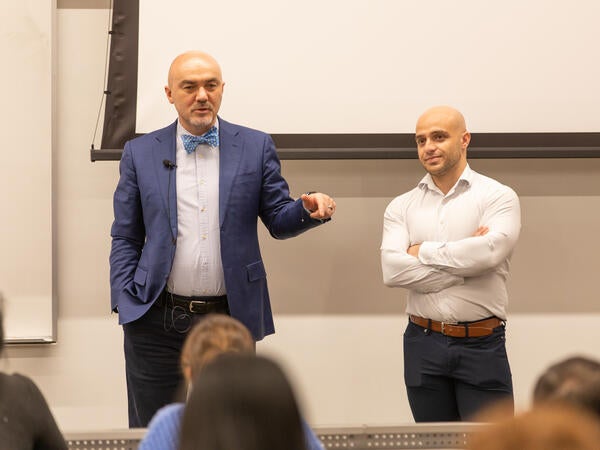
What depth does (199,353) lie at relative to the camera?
1.80 metres

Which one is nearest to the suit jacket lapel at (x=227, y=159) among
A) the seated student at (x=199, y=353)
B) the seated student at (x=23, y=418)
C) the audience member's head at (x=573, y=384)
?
the seated student at (x=199, y=353)

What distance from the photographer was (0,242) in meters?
3.95

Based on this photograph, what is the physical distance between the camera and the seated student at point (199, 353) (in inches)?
65.2

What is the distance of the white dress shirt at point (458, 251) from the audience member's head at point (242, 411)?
193 centimetres

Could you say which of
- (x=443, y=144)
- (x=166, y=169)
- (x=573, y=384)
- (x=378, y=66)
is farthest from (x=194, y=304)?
(x=573, y=384)

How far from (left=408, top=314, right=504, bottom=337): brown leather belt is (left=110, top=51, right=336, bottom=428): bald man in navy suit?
0.58 meters

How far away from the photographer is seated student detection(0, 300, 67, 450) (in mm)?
1729

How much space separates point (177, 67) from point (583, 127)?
6.03 feet

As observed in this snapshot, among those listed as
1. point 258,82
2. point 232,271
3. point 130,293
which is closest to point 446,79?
point 258,82

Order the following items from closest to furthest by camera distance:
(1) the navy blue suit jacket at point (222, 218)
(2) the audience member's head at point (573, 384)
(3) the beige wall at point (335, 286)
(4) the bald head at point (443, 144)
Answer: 1. (2) the audience member's head at point (573, 384)
2. (1) the navy blue suit jacket at point (222, 218)
3. (4) the bald head at point (443, 144)
4. (3) the beige wall at point (335, 286)

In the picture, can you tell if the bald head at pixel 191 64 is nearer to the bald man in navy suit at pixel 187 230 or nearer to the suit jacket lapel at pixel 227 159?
the bald man in navy suit at pixel 187 230

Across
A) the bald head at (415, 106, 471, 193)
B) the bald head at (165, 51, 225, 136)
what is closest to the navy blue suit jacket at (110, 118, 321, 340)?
the bald head at (165, 51, 225, 136)

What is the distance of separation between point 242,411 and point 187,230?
1.95m

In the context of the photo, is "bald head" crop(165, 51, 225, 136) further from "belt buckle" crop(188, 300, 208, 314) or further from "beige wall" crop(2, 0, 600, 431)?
"beige wall" crop(2, 0, 600, 431)
